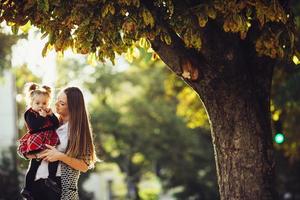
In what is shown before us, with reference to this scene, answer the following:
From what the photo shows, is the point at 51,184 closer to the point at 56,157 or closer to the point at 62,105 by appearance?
the point at 56,157

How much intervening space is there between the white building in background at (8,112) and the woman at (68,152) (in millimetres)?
26634

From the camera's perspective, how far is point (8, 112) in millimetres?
34500

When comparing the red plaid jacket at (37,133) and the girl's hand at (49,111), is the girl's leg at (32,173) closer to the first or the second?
the red plaid jacket at (37,133)

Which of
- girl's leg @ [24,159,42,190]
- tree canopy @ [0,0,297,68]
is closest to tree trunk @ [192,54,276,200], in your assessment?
tree canopy @ [0,0,297,68]

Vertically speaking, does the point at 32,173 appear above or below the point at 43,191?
above

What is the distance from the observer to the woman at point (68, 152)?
265 inches

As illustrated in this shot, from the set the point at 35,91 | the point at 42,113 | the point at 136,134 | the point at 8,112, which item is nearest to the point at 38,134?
the point at 42,113

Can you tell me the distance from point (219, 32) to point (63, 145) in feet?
6.91

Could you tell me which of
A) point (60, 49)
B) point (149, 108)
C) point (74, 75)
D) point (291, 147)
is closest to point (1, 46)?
point (291, 147)

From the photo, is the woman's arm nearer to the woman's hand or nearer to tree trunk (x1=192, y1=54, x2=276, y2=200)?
the woman's hand

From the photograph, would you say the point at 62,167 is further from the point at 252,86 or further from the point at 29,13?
the point at 252,86

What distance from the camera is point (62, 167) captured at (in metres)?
6.86

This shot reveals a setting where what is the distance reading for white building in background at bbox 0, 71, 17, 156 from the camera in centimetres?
3359

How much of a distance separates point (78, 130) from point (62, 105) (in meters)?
0.36
